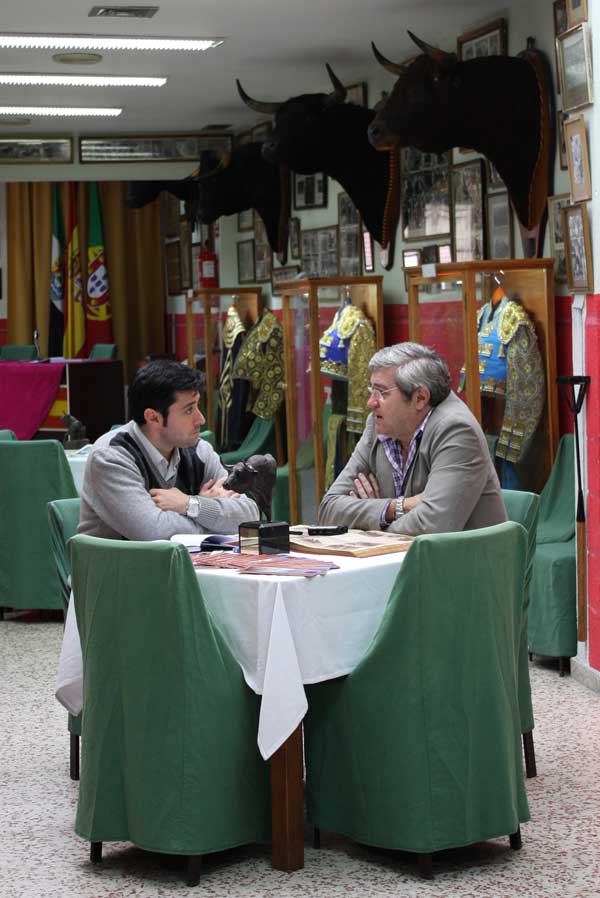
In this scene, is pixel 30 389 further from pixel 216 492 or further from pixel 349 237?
pixel 216 492

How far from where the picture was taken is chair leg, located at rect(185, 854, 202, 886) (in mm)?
3416

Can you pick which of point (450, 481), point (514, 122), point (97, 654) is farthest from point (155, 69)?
point (97, 654)

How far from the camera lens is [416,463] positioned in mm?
4348

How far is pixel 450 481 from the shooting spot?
415cm

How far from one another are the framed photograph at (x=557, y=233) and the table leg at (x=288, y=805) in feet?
11.2

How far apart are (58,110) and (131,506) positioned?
265 inches

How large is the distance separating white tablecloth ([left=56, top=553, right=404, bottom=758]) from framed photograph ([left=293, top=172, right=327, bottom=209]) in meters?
6.19

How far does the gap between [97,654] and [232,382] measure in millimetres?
6293

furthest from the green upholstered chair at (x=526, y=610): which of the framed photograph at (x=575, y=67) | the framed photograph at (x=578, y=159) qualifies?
the framed photograph at (x=575, y=67)

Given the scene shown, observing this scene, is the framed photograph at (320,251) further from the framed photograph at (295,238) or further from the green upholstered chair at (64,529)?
the green upholstered chair at (64,529)

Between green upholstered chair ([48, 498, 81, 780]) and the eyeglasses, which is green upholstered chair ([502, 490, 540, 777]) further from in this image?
green upholstered chair ([48, 498, 81, 780])

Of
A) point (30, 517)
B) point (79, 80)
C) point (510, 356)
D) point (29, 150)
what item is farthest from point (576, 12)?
point (29, 150)

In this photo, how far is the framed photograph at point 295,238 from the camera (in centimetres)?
1001

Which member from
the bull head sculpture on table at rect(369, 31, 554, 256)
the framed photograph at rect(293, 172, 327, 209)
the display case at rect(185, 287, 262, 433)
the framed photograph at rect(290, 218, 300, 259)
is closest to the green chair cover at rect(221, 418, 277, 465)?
the display case at rect(185, 287, 262, 433)
